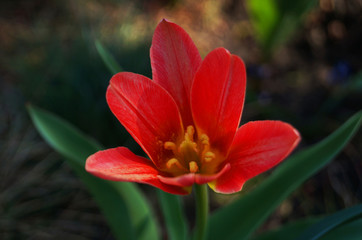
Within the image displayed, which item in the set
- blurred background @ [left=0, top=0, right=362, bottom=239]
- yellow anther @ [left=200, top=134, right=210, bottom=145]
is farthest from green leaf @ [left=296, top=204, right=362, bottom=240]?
blurred background @ [left=0, top=0, right=362, bottom=239]

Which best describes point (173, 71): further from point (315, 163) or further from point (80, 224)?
point (80, 224)

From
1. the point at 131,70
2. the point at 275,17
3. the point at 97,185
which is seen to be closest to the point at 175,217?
the point at 97,185

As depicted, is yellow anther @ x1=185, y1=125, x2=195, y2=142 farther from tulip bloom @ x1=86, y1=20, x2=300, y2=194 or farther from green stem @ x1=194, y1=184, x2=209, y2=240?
green stem @ x1=194, y1=184, x2=209, y2=240

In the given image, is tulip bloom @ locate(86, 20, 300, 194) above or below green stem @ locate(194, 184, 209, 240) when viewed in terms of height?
above

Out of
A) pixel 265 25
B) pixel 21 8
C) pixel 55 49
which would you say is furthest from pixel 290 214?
pixel 21 8

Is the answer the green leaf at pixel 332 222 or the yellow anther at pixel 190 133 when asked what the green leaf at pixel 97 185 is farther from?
the green leaf at pixel 332 222

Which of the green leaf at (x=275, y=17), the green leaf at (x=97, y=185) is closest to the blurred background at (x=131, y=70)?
the green leaf at (x=275, y=17)

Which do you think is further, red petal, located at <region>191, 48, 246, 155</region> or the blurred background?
the blurred background
